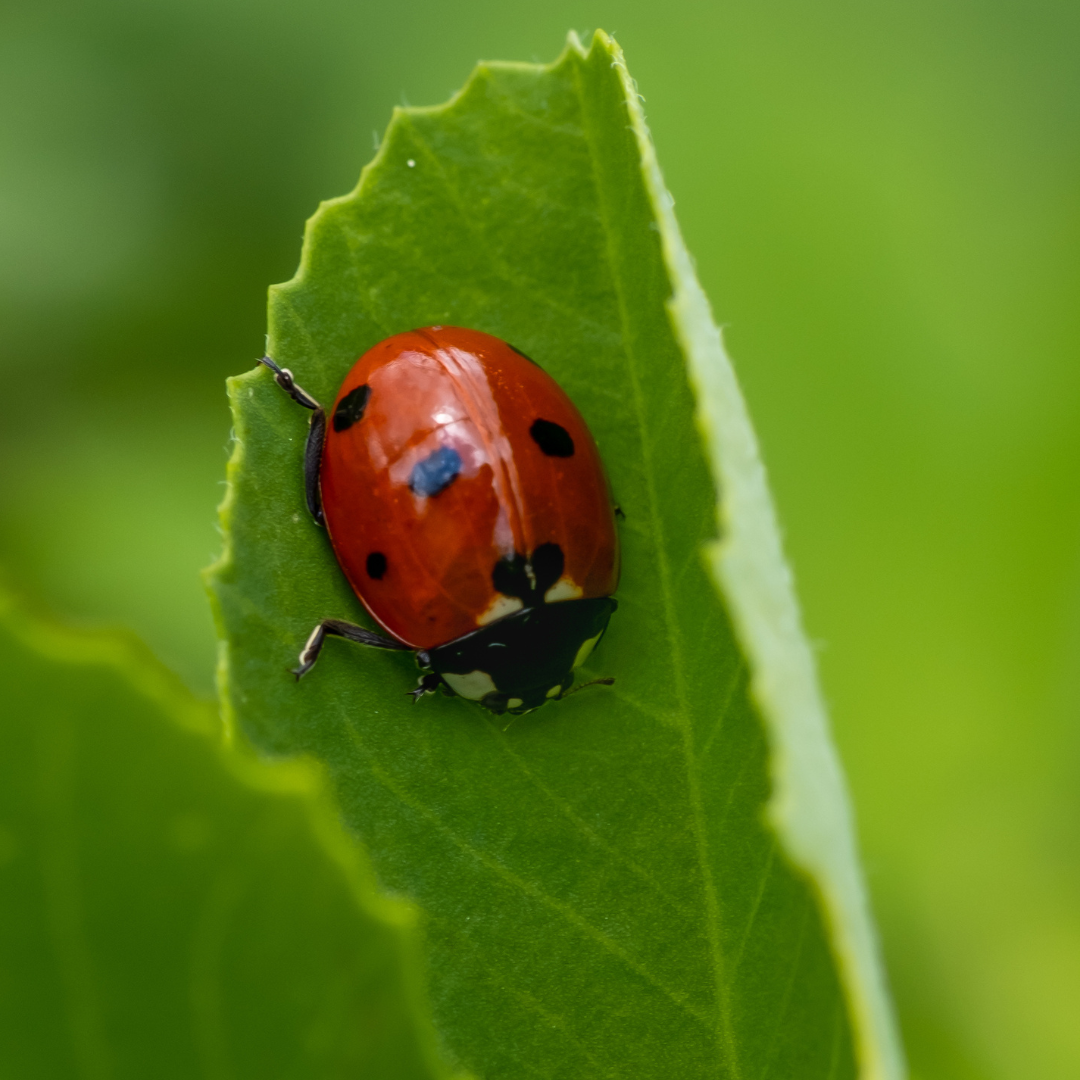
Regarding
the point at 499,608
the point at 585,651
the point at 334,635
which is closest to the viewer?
the point at 334,635

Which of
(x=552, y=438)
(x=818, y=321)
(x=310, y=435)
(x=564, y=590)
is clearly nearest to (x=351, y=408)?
(x=310, y=435)

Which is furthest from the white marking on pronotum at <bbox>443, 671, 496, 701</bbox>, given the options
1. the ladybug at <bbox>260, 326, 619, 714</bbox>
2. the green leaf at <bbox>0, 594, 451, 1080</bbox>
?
the green leaf at <bbox>0, 594, 451, 1080</bbox>

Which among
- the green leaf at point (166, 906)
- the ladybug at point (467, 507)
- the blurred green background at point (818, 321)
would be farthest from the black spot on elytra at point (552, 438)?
the blurred green background at point (818, 321)

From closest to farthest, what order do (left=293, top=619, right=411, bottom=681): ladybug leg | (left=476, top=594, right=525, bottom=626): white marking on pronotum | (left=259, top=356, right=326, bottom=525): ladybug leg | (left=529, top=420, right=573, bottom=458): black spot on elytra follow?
(left=293, top=619, right=411, bottom=681): ladybug leg
(left=259, top=356, right=326, bottom=525): ladybug leg
(left=529, top=420, right=573, bottom=458): black spot on elytra
(left=476, top=594, right=525, bottom=626): white marking on pronotum

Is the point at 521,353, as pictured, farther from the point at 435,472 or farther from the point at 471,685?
the point at 471,685

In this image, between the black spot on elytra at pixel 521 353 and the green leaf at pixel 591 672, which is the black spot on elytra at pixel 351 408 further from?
the black spot on elytra at pixel 521 353

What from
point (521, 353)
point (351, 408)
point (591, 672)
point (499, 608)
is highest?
point (521, 353)

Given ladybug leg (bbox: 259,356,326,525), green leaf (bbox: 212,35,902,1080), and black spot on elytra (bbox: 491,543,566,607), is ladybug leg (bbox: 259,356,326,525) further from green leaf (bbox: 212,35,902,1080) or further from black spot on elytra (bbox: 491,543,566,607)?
black spot on elytra (bbox: 491,543,566,607)
